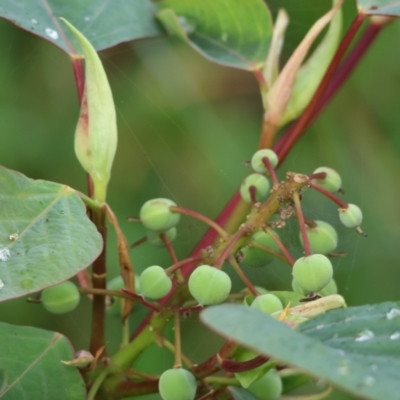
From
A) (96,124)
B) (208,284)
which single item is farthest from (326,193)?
(96,124)

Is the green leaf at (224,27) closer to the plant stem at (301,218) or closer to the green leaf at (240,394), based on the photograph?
the plant stem at (301,218)

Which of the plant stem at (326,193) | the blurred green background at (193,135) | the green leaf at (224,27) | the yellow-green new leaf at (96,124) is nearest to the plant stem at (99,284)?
the yellow-green new leaf at (96,124)

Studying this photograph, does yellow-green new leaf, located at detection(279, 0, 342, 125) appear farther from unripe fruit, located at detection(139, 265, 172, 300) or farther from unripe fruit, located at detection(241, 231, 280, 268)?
unripe fruit, located at detection(139, 265, 172, 300)

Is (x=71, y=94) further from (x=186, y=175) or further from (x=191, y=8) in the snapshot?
(x=191, y=8)

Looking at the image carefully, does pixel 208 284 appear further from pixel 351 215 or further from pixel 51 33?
pixel 51 33

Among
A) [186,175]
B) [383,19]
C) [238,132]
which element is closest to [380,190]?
[238,132]
